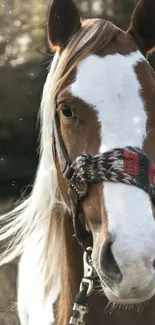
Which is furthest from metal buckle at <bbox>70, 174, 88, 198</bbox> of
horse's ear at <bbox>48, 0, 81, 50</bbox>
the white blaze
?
horse's ear at <bbox>48, 0, 81, 50</bbox>

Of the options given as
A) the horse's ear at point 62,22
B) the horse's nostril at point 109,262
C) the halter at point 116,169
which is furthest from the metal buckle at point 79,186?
the horse's ear at point 62,22

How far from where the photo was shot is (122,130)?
136 centimetres

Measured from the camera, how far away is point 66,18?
1.70m

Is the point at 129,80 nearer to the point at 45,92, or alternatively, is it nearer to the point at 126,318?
the point at 45,92

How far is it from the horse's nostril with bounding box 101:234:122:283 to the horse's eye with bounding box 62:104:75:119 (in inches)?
15.9

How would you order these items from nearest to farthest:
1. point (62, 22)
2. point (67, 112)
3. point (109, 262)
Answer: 1. point (109, 262)
2. point (67, 112)
3. point (62, 22)

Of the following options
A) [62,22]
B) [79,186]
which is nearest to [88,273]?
[79,186]

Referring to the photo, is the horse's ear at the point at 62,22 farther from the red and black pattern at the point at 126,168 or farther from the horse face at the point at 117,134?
the red and black pattern at the point at 126,168

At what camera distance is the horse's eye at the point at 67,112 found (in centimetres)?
152

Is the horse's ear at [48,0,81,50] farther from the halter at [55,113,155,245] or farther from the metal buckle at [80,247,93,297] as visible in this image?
the metal buckle at [80,247,93,297]

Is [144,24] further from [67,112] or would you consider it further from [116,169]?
[116,169]

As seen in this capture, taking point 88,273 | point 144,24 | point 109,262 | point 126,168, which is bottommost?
point 88,273

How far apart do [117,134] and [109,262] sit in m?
0.31

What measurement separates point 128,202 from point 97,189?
139 millimetres
